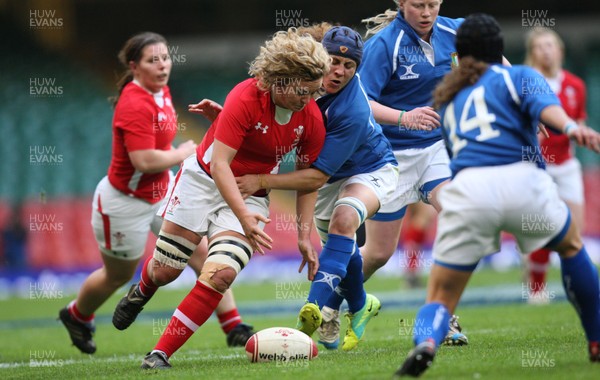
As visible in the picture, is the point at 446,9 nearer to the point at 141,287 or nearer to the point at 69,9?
the point at 69,9

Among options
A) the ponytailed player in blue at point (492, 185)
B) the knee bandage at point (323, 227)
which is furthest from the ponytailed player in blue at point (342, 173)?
the ponytailed player in blue at point (492, 185)

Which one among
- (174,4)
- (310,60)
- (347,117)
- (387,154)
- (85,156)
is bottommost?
(85,156)

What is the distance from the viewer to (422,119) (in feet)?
21.7

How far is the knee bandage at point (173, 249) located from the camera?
6.26 metres

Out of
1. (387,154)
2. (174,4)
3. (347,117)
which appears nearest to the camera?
(347,117)

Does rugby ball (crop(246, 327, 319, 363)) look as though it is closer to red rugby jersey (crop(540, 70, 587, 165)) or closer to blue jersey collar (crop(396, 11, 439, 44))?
blue jersey collar (crop(396, 11, 439, 44))

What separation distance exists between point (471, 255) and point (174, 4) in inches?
863

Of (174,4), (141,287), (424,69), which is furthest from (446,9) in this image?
(141,287)

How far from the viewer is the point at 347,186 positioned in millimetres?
6633

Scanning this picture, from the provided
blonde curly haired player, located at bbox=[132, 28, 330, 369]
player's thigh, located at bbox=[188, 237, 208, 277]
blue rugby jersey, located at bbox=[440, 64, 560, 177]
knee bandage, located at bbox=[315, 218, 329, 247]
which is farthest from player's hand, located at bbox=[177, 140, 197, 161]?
blue rugby jersey, located at bbox=[440, 64, 560, 177]

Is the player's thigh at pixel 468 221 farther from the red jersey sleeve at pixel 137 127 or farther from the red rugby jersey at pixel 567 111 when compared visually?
the red rugby jersey at pixel 567 111

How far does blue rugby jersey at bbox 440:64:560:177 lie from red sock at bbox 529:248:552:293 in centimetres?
606

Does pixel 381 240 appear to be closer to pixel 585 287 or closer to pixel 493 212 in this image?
pixel 585 287

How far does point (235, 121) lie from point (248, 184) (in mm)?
500
